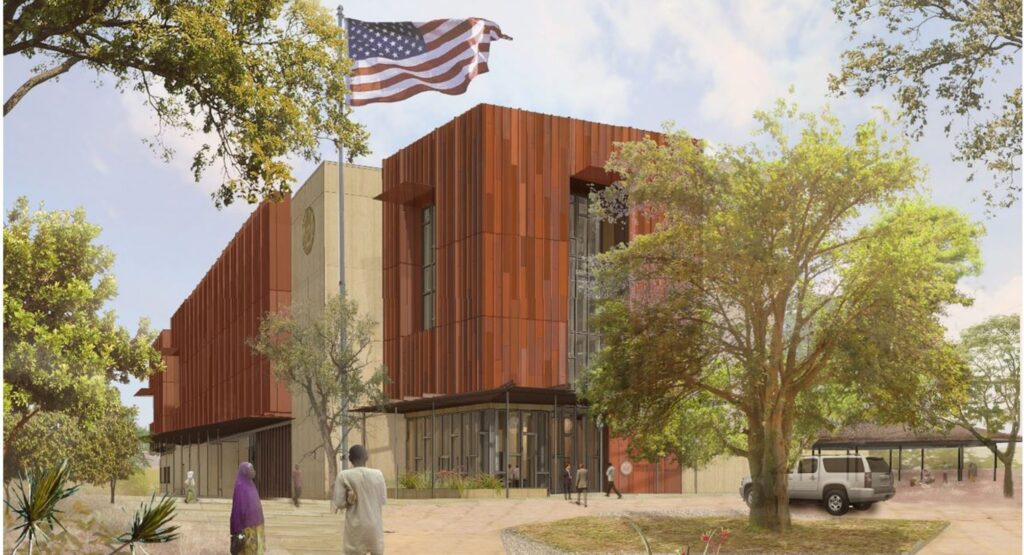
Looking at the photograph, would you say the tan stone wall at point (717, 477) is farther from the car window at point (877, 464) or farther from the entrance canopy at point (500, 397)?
the car window at point (877, 464)

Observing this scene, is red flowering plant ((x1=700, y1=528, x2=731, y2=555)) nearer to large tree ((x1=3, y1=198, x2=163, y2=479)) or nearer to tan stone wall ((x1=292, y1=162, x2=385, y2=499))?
large tree ((x1=3, y1=198, x2=163, y2=479))

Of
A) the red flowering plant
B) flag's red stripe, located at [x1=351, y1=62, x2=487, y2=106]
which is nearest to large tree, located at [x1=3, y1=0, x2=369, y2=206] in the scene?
the red flowering plant

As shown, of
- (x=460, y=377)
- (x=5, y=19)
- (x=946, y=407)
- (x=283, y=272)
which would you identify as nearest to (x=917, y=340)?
(x=946, y=407)

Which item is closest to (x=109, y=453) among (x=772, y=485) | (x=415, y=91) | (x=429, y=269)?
(x=429, y=269)

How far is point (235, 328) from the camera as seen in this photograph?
69.9 metres

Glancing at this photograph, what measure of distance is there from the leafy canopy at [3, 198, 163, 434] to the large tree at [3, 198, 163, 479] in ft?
0.09

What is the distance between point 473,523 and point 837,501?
1156 cm

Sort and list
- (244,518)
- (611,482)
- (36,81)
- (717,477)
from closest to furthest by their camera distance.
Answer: (244,518)
(36,81)
(611,482)
(717,477)

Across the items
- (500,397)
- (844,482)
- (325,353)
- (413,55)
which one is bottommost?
(844,482)

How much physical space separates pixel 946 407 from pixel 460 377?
24064mm

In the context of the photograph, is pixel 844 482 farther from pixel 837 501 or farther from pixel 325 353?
pixel 325 353

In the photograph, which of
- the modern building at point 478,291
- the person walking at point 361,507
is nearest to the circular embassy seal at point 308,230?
the modern building at point 478,291

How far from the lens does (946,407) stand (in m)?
26.7

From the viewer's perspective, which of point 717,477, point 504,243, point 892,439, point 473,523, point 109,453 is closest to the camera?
point 473,523
